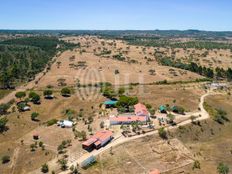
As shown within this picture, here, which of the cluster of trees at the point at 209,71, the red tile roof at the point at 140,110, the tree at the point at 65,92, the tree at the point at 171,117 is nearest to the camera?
the tree at the point at 171,117

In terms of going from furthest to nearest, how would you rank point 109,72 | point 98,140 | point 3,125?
point 109,72 < point 3,125 < point 98,140

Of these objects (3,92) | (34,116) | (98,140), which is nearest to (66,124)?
(34,116)

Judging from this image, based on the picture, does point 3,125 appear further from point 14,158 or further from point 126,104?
point 126,104

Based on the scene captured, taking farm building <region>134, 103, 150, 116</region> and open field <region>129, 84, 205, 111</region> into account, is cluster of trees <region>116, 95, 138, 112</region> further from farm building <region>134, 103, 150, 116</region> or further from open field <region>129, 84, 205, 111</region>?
open field <region>129, 84, 205, 111</region>

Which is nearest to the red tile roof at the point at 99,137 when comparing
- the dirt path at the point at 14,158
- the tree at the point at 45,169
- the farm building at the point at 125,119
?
the farm building at the point at 125,119

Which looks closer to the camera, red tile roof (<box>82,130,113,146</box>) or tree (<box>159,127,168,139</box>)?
red tile roof (<box>82,130,113,146</box>)

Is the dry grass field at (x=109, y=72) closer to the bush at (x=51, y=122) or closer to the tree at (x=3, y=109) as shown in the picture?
the tree at (x=3, y=109)

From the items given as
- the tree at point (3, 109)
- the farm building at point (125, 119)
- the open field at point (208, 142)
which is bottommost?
the open field at point (208, 142)

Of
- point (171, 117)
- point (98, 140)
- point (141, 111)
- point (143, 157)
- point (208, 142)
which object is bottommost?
point (208, 142)

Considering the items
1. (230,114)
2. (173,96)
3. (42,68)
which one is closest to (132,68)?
(42,68)

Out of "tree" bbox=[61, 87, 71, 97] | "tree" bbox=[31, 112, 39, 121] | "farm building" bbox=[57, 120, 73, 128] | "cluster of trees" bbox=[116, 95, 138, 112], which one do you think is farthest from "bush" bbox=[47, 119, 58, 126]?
"tree" bbox=[61, 87, 71, 97]
